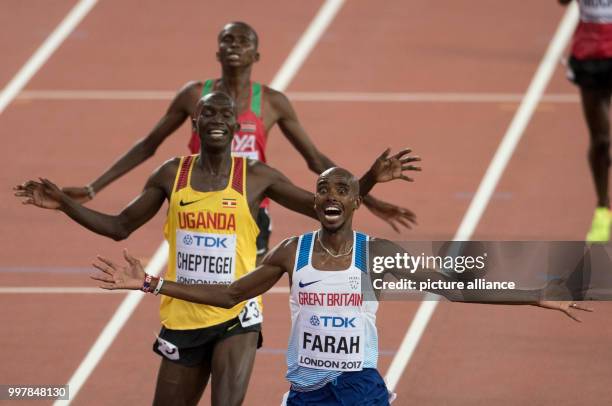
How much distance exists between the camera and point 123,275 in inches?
276

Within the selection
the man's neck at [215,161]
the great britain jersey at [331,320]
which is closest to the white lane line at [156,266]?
the man's neck at [215,161]

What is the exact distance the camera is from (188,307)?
26.0ft

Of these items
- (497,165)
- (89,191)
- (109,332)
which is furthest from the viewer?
(497,165)

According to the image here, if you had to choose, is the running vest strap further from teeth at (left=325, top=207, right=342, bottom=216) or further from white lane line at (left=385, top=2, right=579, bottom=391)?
teeth at (left=325, top=207, right=342, bottom=216)

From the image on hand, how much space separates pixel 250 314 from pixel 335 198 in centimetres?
120

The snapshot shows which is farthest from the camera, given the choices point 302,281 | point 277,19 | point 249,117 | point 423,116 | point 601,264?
point 277,19

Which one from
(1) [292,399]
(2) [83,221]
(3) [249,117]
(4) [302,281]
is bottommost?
(1) [292,399]

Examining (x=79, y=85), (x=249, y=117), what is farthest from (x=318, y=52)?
(x=249, y=117)

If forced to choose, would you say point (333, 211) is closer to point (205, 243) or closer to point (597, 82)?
point (205, 243)

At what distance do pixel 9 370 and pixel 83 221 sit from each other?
2042 mm

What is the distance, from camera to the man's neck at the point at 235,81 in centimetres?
941

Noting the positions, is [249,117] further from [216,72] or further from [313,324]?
[216,72]

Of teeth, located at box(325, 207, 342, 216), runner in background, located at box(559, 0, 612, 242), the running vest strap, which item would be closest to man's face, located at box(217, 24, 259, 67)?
the running vest strap

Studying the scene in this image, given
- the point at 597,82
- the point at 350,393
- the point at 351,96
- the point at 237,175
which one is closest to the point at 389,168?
the point at 237,175
